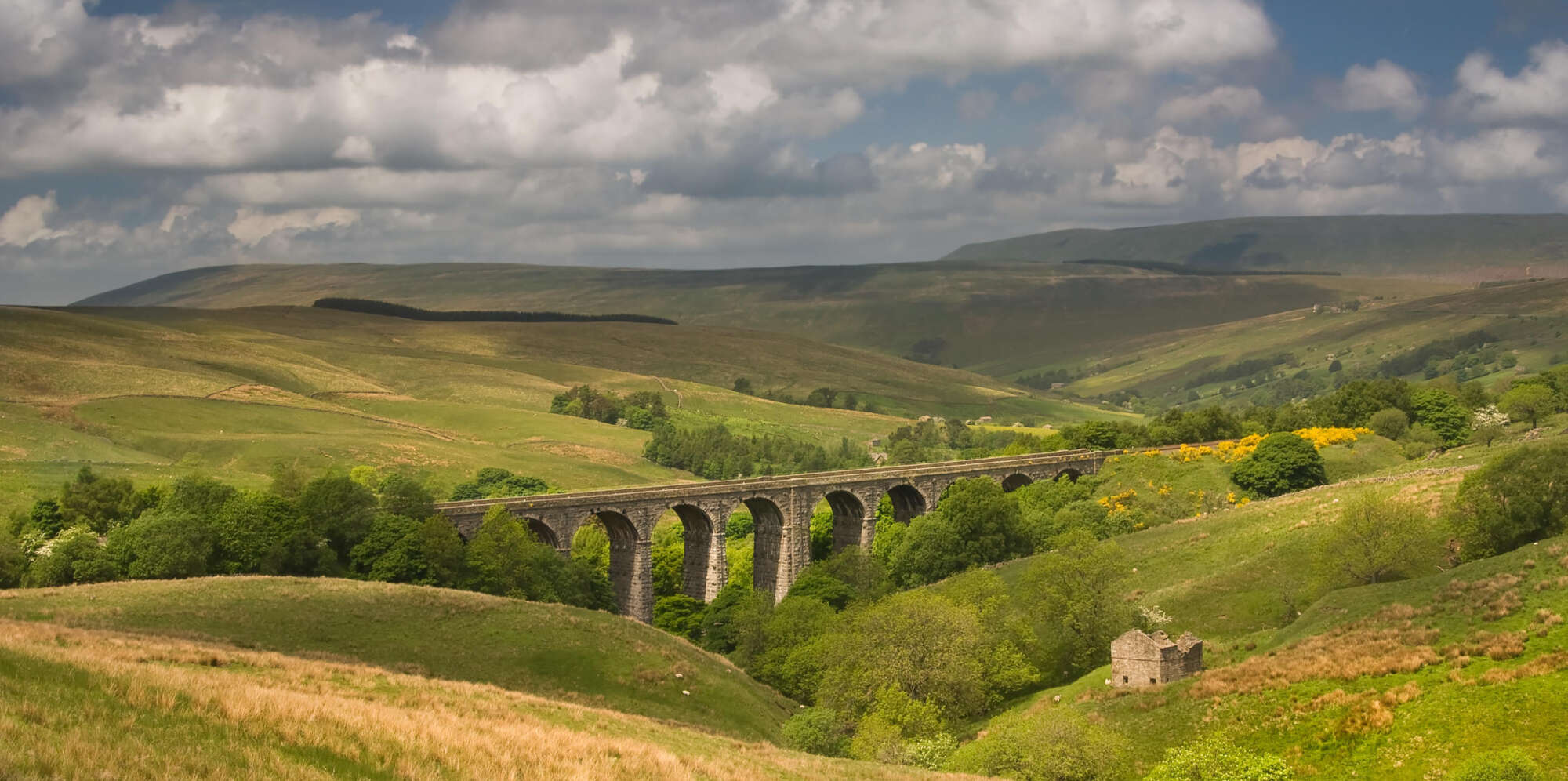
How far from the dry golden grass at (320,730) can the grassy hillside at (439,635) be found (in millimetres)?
8624

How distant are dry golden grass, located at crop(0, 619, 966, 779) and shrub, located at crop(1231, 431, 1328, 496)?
65.0 metres

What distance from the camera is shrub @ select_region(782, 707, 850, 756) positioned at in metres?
47.8

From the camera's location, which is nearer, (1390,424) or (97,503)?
(97,503)

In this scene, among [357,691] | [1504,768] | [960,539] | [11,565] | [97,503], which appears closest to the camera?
[1504,768]

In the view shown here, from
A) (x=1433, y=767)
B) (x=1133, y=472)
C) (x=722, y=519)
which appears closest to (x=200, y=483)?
(x=722, y=519)

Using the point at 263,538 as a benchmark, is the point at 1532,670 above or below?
below

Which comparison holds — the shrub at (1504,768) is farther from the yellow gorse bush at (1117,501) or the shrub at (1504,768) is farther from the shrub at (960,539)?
the yellow gorse bush at (1117,501)

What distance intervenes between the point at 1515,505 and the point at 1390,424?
61.7 m

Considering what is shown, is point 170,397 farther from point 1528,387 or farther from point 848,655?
point 1528,387

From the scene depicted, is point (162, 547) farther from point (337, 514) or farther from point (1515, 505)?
point (1515, 505)

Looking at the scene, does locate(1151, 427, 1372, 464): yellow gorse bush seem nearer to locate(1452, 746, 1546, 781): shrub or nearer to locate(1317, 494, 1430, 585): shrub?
locate(1317, 494, 1430, 585): shrub

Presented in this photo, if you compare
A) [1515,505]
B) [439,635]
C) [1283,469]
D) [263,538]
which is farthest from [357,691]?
[1283,469]

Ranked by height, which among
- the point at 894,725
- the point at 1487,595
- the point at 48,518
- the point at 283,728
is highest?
the point at 283,728

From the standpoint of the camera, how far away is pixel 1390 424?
111m
